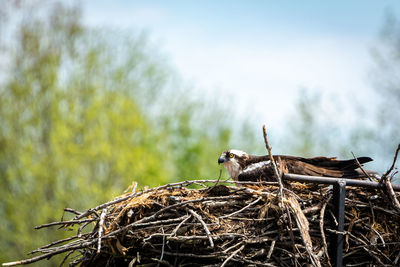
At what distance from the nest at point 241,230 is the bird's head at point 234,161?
1736 mm

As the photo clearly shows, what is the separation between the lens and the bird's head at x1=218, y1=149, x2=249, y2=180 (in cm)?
616

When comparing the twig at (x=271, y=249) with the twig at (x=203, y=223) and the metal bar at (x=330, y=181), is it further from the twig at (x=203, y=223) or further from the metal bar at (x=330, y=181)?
the metal bar at (x=330, y=181)

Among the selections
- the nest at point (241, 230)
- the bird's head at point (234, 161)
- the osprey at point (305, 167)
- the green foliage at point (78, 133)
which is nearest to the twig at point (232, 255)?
the nest at point (241, 230)

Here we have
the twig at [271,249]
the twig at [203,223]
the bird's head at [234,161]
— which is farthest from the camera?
the bird's head at [234,161]

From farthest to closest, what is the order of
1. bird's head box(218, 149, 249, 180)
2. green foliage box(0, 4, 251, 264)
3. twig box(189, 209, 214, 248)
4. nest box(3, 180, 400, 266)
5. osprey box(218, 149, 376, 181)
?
green foliage box(0, 4, 251, 264)
bird's head box(218, 149, 249, 180)
osprey box(218, 149, 376, 181)
nest box(3, 180, 400, 266)
twig box(189, 209, 214, 248)

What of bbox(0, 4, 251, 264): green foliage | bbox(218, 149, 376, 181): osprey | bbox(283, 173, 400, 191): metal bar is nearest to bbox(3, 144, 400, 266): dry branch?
bbox(283, 173, 400, 191): metal bar

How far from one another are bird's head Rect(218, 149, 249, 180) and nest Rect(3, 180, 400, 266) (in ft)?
5.70

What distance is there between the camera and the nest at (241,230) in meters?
3.99

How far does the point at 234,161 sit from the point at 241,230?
221 cm

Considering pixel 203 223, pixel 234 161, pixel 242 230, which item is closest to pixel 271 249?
pixel 242 230

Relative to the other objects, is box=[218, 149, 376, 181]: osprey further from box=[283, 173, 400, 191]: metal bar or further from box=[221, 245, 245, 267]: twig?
box=[221, 245, 245, 267]: twig

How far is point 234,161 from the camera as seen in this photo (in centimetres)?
625

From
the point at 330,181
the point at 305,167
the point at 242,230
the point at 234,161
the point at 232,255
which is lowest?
the point at 232,255

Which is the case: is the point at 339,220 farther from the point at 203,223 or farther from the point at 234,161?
the point at 234,161
